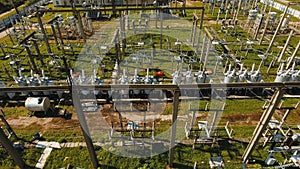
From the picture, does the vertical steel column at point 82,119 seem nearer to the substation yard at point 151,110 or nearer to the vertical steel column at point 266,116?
the substation yard at point 151,110

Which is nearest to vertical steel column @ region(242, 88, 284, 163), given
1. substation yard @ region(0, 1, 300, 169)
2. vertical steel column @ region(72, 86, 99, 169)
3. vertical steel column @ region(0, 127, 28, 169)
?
substation yard @ region(0, 1, 300, 169)

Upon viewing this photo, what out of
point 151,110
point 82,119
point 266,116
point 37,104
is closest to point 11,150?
point 82,119

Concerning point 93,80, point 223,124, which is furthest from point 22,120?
point 223,124

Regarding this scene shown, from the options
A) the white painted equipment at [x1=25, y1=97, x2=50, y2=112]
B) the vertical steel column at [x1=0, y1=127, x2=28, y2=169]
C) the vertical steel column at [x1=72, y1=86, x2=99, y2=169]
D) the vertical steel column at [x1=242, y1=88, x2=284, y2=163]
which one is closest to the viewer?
the vertical steel column at [x1=72, y1=86, x2=99, y2=169]

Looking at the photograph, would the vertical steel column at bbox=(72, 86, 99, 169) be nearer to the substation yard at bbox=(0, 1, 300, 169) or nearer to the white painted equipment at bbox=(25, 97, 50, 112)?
the substation yard at bbox=(0, 1, 300, 169)

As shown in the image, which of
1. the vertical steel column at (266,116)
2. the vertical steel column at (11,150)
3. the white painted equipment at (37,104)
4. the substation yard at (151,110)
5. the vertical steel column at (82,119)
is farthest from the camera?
the white painted equipment at (37,104)

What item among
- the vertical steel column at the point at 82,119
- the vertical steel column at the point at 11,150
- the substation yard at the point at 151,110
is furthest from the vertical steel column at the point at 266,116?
the vertical steel column at the point at 11,150

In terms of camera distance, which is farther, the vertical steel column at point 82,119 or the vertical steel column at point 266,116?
the vertical steel column at point 266,116
